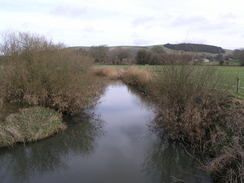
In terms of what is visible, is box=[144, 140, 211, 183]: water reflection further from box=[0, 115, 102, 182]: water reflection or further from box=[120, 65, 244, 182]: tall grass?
box=[0, 115, 102, 182]: water reflection

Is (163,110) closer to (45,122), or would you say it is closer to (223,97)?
(223,97)

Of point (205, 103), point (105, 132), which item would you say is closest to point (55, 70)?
point (105, 132)

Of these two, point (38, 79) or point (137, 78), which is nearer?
point (38, 79)

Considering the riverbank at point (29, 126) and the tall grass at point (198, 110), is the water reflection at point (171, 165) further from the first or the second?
the riverbank at point (29, 126)

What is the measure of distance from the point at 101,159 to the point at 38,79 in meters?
5.00

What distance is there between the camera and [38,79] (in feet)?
28.2

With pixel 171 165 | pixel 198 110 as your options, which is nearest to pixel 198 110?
pixel 198 110

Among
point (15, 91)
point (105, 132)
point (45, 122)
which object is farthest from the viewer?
point (15, 91)

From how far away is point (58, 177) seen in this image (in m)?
5.09

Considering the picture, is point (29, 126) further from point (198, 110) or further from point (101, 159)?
point (198, 110)

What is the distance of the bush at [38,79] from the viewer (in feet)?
28.0

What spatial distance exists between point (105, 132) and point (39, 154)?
2.77 meters

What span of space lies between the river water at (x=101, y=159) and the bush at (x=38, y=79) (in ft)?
4.76

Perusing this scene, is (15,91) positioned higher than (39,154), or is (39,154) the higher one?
(15,91)
